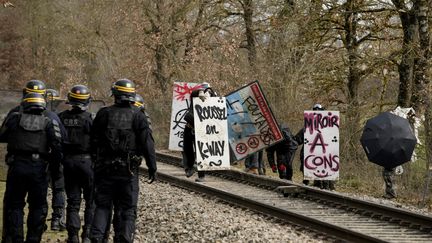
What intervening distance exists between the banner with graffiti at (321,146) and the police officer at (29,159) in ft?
29.6

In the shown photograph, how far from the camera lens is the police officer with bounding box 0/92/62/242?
9.75 m

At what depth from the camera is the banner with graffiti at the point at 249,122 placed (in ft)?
64.6

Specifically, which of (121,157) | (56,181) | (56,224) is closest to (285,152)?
(56,224)

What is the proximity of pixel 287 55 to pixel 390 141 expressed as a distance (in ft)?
40.7

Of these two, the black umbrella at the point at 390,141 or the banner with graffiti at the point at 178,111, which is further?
the banner with graffiti at the point at 178,111

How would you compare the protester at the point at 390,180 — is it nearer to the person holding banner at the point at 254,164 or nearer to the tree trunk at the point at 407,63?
the person holding banner at the point at 254,164

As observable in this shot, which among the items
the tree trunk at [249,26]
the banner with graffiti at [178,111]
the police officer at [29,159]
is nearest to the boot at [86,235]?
the police officer at [29,159]

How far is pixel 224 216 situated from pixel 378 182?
32.7 ft

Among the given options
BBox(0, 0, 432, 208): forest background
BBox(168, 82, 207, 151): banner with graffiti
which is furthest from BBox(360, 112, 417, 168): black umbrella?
BBox(168, 82, 207, 151): banner with graffiti

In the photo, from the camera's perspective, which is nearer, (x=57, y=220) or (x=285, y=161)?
(x=57, y=220)

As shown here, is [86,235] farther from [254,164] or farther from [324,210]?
[254,164]

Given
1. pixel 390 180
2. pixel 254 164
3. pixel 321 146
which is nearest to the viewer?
pixel 390 180

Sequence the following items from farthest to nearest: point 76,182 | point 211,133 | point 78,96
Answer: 1. point 211,133
2. point 76,182
3. point 78,96

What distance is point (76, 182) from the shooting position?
1102 centimetres
